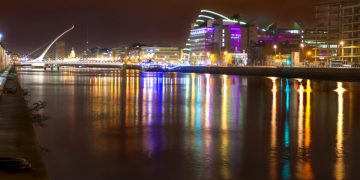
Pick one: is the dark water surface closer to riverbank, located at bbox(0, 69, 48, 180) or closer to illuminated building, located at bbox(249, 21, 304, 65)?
riverbank, located at bbox(0, 69, 48, 180)

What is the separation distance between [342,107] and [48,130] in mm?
14891

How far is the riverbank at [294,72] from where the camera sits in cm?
5847

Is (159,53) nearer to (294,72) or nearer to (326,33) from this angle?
(326,33)

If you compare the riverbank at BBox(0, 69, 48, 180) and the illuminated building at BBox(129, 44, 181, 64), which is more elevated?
the illuminated building at BBox(129, 44, 181, 64)

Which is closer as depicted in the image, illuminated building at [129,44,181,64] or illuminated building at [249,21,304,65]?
illuminated building at [249,21,304,65]

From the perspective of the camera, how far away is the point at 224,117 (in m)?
21.0

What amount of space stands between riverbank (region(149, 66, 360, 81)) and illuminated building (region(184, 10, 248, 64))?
1921cm

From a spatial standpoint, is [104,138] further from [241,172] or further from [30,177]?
[30,177]

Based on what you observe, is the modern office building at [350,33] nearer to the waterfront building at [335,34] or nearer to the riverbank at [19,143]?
the waterfront building at [335,34]

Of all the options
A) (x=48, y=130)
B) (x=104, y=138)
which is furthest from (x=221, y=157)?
(x=48, y=130)

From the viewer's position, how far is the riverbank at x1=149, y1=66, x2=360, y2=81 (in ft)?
192

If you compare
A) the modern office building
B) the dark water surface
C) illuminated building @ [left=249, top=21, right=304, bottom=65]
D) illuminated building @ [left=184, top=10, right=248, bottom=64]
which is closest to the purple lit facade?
illuminated building @ [left=184, top=10, right=248, bottom=64]

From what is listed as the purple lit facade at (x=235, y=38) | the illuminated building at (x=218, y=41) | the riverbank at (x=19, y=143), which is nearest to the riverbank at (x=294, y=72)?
the illuminated building at (x=218, y=41)

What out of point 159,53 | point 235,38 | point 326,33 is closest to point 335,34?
point 326,33
